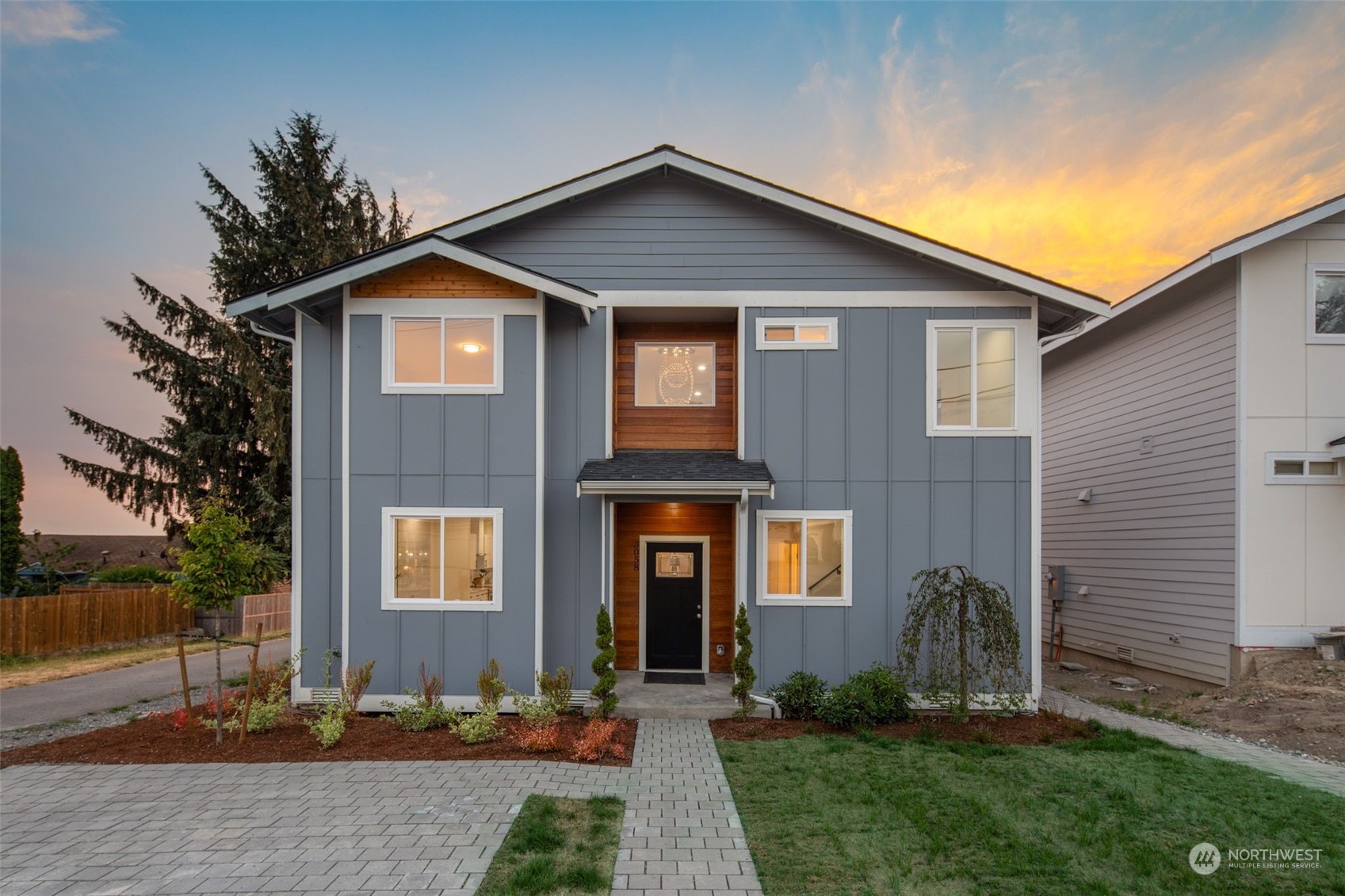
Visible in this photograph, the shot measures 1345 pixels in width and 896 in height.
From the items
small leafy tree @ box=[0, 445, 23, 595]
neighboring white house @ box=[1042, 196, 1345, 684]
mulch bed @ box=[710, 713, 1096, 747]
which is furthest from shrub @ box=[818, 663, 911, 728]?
small leafy tree @ box=[0, 445, 23, 595]

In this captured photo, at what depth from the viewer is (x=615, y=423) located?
9141 mm

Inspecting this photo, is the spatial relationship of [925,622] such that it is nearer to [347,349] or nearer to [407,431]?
[407,431]

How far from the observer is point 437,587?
7941 mm

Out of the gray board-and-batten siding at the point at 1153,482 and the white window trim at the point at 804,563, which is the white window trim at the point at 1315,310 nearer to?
the gray board-and-batten siding at the point at 1153,482

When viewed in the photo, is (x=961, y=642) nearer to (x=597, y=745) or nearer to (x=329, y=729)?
(x=597, y=745)

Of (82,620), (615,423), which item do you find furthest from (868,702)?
(82,620)

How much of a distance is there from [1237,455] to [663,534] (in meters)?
8.62

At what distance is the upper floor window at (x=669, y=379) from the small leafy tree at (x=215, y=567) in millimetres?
5384

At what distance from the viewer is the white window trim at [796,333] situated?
28.1 ft

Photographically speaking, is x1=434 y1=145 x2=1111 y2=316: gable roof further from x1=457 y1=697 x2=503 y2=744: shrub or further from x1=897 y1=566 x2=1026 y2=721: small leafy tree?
x1=457 y1=697 x2=503 y2=744: shrub

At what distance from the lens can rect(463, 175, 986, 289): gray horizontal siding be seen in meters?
8.73

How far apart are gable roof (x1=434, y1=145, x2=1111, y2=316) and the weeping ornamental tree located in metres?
12.0

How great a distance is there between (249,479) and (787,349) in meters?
17.2

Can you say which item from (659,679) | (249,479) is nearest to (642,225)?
(659,679)
